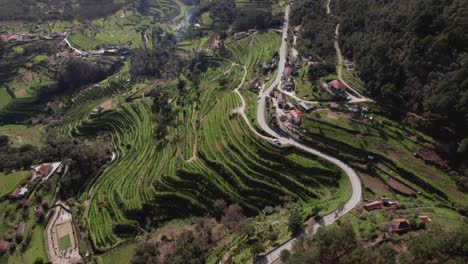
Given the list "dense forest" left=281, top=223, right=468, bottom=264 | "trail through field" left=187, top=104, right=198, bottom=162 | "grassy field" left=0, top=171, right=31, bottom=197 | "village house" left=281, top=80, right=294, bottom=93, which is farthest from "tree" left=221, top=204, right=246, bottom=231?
"grassy field" left=0, top=171, right=31, bottom=197

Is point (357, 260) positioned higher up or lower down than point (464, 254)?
lower down

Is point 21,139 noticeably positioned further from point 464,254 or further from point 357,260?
point 464,254

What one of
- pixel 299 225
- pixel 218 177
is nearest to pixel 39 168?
pixel 218 177

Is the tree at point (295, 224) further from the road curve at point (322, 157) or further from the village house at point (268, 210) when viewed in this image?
the village house at point (268, 210)

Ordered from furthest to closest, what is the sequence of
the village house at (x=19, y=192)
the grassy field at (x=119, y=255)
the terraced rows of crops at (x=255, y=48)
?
the terraced rows of crops at (x=255, y=48), the village house at (x=19, y=192), the grassy field at (x=119, y=255)

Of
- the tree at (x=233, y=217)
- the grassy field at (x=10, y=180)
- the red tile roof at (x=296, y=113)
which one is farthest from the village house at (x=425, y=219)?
the grassy field at (x=10, y=180)

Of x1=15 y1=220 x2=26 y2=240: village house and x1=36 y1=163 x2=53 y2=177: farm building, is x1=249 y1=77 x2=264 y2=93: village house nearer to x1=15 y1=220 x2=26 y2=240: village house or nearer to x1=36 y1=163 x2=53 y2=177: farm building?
x1=36 y1=163 x2=53 y2=177: farm building
